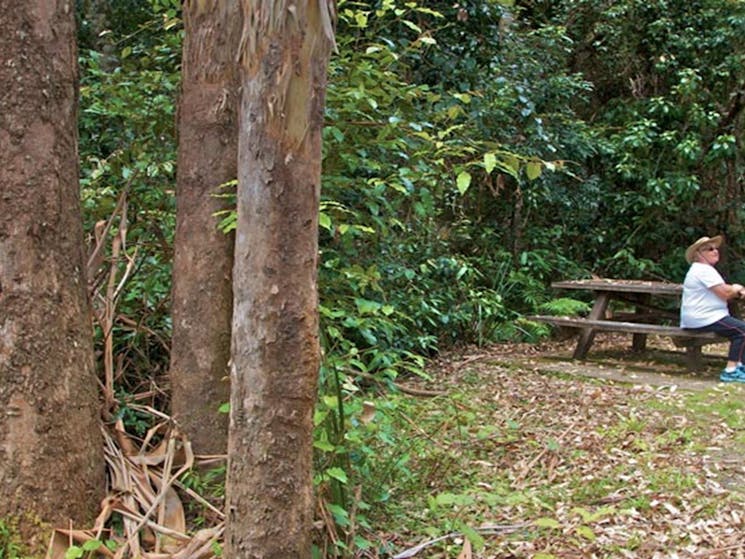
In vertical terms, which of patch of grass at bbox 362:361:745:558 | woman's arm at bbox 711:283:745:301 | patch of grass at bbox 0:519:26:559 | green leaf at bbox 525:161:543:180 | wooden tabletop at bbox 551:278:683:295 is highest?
green leaf at bbox 525:161:543:180

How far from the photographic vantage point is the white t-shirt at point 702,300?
6.59 metres

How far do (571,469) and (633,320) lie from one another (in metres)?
4.26

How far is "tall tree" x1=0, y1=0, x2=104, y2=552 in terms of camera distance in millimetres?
2871

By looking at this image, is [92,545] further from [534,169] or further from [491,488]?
[534,169]

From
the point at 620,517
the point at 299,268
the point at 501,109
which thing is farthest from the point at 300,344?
the point at 501,109

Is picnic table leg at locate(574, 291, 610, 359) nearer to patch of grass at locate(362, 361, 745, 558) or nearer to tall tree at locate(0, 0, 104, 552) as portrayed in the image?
patch of grass at locate(362, 361, 745, 558)

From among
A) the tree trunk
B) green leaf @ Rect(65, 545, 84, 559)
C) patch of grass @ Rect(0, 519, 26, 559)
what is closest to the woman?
the tree trunk

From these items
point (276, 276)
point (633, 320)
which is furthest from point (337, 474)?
point (633, 320)

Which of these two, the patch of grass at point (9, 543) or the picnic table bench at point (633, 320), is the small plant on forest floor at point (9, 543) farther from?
the picnic table bench at point (633, 320)

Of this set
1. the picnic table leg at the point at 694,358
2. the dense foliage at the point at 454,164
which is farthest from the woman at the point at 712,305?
the dense foliage at the point at 454,164

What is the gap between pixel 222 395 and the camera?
349 centimetres

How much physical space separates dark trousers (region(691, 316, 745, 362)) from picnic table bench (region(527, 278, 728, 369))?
10 centimetres

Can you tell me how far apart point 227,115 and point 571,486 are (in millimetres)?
2676

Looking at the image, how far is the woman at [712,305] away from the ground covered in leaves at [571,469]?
26 centimetres
